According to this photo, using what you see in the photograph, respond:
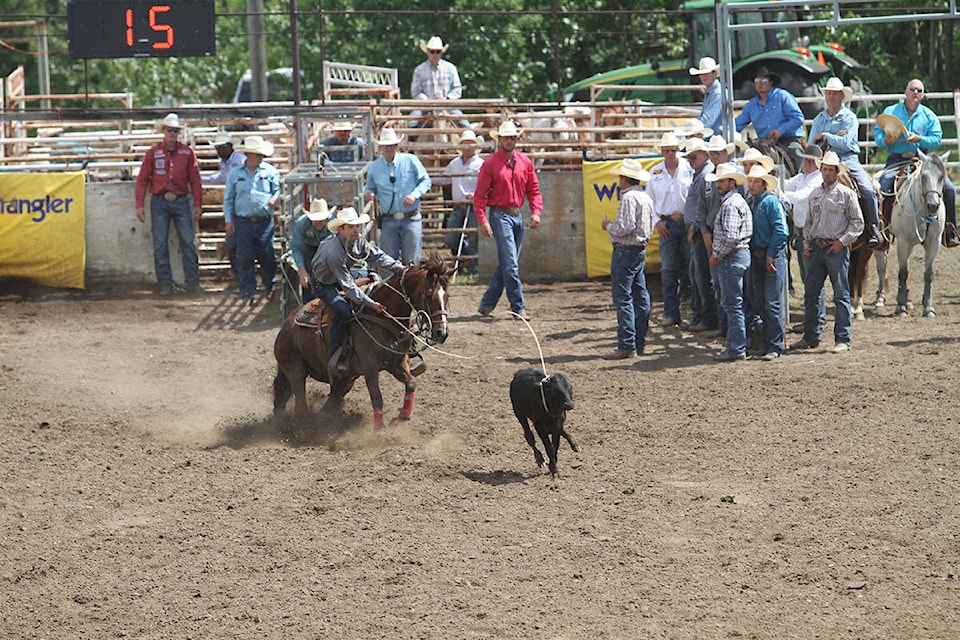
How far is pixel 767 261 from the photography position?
12.8 meters

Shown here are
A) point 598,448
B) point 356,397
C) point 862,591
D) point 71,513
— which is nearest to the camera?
point 862,591

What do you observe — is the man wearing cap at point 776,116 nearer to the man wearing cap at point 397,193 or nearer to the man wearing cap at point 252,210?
the man wearing cap at point 397,193

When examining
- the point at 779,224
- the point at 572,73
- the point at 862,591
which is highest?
the point at 572,73

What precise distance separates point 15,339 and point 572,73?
19435 mm

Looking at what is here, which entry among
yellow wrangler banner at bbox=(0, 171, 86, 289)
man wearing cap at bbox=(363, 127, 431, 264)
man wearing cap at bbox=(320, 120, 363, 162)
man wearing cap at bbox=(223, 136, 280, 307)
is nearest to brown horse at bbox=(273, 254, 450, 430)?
man wearing cap at bbox=(363, 127, 431, 264)

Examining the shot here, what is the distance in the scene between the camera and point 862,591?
271 inches

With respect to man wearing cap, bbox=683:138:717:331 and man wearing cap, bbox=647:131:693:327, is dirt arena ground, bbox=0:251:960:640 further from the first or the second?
man wearing cap, bbox=647:131:693:327

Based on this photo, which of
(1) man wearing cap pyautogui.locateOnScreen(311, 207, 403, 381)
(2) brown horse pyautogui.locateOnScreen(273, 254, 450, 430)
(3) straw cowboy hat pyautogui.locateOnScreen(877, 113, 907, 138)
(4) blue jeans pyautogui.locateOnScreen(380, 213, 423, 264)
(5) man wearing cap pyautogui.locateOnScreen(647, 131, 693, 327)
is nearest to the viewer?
(2) brown horse pyautogui.locateOnScreen(273, 254, 450, 430)

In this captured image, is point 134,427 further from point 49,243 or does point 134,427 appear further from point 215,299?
point 49,243

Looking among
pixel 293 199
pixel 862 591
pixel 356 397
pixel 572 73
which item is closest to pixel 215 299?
pixel 293 199

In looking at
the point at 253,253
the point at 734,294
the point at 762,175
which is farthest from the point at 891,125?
the point at 253,253

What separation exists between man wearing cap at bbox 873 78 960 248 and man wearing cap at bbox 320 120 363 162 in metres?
6.80

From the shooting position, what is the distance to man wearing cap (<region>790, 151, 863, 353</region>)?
42.1 ft

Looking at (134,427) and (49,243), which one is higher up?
(49,243)
